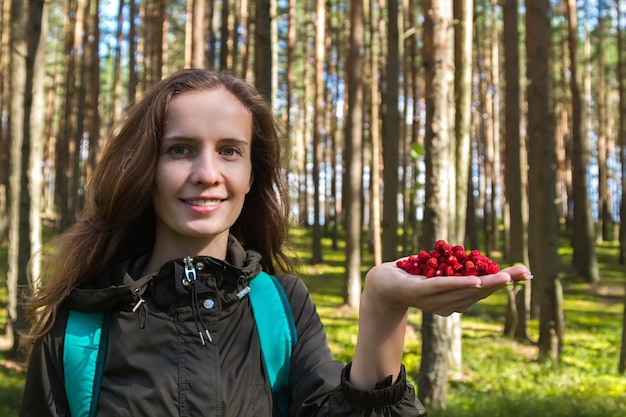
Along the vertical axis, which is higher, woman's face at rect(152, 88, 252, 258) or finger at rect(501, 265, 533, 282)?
woman's face at rect(152, 88, 252, 258)

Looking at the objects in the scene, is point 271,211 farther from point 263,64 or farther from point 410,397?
point 263,64

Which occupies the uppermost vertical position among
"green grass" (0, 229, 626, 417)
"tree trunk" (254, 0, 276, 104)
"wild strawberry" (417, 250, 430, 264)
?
"tree trunk" (254, 0, 276, 104)

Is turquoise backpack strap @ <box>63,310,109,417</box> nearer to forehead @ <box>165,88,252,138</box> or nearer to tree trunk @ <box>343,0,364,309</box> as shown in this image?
forehead @ <box>165,88,252,138</box>

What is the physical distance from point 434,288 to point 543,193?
10.4m

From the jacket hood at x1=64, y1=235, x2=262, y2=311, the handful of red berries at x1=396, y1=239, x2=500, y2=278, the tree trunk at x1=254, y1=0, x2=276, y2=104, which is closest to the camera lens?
the handful of red berries at x1=396, y1=239, x2=500, y2=278

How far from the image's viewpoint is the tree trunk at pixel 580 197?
64.4 feet

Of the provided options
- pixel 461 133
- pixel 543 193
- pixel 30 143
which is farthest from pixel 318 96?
pixel 30 143

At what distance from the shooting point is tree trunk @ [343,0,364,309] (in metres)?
14.8

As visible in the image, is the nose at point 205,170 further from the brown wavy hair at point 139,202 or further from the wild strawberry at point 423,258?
the wild strawberry at point 423,258

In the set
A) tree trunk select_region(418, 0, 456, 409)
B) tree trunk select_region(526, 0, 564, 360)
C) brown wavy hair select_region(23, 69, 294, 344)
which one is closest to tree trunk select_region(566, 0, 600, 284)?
tree trunk select_region(526, 0, 564, 360)

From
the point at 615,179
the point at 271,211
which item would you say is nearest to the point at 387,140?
the point at 271,211

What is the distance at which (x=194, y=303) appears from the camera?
1.74 meters

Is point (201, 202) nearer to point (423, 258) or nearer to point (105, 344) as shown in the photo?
point (105, 344)

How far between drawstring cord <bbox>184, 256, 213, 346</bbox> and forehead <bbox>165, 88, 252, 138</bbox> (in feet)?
1.28
